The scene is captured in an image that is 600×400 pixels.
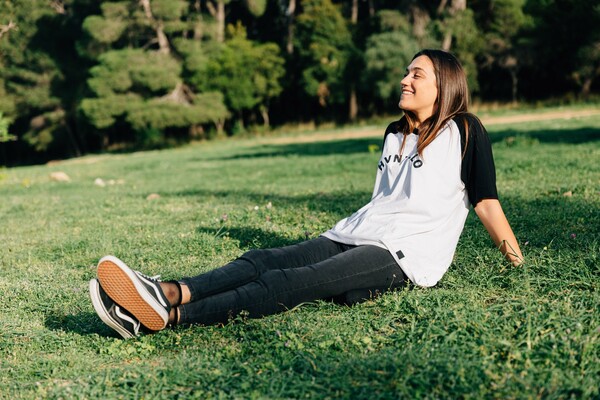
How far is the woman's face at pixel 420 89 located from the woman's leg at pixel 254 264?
1.04m

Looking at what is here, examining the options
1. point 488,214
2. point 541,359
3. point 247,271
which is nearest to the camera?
point 541,359

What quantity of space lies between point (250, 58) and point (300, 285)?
3905 centimetres

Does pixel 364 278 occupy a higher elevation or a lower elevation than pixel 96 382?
higher

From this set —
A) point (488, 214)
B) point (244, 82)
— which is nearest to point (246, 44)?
point (244, 82)

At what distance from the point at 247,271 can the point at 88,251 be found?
9.93 feet

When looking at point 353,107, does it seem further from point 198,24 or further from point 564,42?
point 564,42

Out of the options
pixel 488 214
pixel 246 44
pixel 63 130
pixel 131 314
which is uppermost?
pixel 246 44

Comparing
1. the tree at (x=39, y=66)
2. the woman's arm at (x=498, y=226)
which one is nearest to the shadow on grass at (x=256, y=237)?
the woman's arm at (x=498, y=226)

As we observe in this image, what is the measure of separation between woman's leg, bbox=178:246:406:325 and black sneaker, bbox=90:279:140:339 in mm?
269

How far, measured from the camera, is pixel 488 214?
157 inches

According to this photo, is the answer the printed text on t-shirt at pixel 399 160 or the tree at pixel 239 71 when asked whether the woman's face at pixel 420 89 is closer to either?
the printed text on t-shirt at pixel 399 160

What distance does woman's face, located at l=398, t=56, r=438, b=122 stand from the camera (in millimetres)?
4117

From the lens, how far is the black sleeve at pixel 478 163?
12.9ft

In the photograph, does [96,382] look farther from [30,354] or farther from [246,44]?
[246,44]
